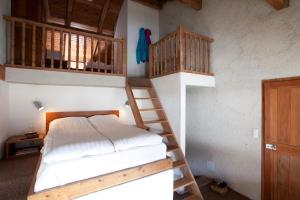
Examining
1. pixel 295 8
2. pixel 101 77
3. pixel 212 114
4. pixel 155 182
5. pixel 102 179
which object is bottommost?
pixel 155 182

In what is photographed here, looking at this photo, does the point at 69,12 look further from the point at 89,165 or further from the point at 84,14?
the point at 89,165

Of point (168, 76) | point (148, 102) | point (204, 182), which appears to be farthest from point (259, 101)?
point (148, 102)

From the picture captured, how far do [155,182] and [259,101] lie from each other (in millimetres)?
2044

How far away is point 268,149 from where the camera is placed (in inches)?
97.9

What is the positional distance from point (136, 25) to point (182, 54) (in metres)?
2.61

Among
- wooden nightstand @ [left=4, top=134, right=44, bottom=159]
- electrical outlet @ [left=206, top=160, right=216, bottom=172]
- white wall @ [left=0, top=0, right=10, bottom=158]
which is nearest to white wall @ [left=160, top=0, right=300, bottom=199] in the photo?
electrical outlet @ [left=206, top=160, right=216, bottom=172]

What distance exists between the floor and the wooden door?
0.62 meters

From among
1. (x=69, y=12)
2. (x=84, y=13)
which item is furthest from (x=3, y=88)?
(x=84, y=13)

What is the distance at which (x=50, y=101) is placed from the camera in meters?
3.54

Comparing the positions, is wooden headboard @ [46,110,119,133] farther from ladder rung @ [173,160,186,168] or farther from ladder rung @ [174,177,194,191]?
ladder rung @ [174,177,194,191]

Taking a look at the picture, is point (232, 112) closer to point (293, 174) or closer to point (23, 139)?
point (293, 174)

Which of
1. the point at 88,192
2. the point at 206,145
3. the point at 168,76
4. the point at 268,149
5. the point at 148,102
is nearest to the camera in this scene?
the point at 88,192

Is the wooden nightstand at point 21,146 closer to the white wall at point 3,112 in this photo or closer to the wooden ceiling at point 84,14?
the white wall at point 3,112

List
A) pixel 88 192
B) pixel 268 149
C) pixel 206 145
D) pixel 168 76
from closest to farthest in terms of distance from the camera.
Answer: pixel 88 192, pixel 268 149, pixel 168 76, pixel 206 145
